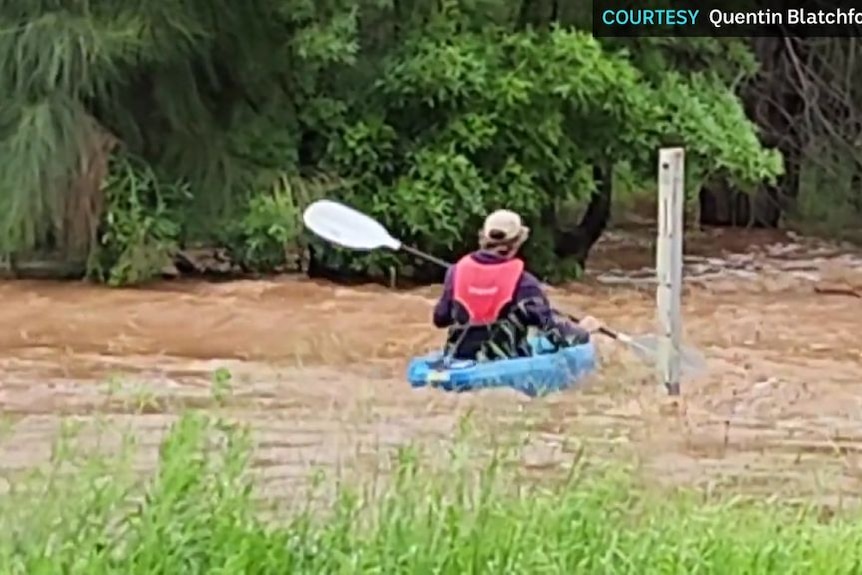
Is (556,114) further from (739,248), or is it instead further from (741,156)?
(739,248)

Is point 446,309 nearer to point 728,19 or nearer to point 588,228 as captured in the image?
point 588,228

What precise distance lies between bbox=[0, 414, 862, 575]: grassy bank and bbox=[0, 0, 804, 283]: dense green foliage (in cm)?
1124

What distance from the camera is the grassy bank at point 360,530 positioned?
4.59 m

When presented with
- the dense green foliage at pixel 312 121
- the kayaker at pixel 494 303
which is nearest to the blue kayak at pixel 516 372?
the kayaker at pixel 494 303

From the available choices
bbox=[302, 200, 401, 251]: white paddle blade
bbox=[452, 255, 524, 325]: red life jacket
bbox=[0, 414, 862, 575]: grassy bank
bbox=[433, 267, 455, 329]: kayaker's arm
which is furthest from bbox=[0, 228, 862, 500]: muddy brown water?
bbox=[0, 414, 862, 575]: grassy bank

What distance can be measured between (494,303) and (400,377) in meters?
1.17

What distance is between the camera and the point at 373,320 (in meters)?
14.1

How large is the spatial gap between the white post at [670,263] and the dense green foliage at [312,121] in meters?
6.49

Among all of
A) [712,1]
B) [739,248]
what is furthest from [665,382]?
[739,248]

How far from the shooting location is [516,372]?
9.70 m

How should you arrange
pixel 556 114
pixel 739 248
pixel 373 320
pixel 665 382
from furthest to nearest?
pixel 739 248, pixel 556 114, pixel 373 320, pixel 665 382

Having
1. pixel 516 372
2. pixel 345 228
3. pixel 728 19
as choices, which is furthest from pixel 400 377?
pixel 728 19

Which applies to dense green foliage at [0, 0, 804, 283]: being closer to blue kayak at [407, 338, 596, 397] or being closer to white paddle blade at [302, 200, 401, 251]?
white paddle blade at [302, 200, 401, 251]

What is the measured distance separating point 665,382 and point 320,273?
7.77 meters
